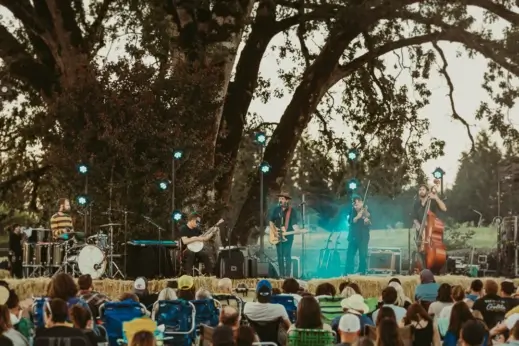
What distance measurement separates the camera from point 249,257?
22875mm

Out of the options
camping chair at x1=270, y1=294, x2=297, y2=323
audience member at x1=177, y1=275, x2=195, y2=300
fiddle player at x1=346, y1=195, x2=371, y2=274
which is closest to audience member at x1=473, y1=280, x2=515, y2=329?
camping chair at x1=270, y1=294, x2=297, y2=323

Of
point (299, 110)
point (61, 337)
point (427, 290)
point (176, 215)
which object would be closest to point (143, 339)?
point (61, 337)

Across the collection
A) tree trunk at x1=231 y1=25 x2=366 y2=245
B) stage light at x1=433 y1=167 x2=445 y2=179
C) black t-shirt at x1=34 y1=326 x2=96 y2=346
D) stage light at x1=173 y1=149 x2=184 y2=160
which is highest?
tree trunk at x1=231 y1=25 x2=366 y2=245

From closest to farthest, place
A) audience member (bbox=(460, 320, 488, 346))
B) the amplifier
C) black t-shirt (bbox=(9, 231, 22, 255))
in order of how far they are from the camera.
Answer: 1. audience member (bbox=(460, 320, 488, 346))
2. the amplifier
3. black t-shirt (bbox=(9, 231, 22, 255))

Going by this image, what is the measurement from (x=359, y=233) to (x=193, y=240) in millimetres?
3164

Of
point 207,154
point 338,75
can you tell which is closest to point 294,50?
point 338,75

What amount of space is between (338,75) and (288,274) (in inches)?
326

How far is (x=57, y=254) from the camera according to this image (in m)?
21.9

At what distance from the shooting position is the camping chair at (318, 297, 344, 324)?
1381cm

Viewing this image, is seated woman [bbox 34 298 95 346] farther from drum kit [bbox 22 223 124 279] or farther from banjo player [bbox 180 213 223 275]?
banjo player [bbox 180 213 223 275]

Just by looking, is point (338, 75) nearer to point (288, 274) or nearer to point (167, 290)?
point (288, 274)

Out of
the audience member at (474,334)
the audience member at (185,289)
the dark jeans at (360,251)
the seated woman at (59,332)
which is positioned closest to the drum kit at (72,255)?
the dark jeans at (360,251)

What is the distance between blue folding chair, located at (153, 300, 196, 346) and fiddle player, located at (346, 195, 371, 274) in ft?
30.2

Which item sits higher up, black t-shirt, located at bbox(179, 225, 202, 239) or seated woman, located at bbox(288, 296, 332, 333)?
black t-shirt, located at bbox(179, 225, 202, 239)
